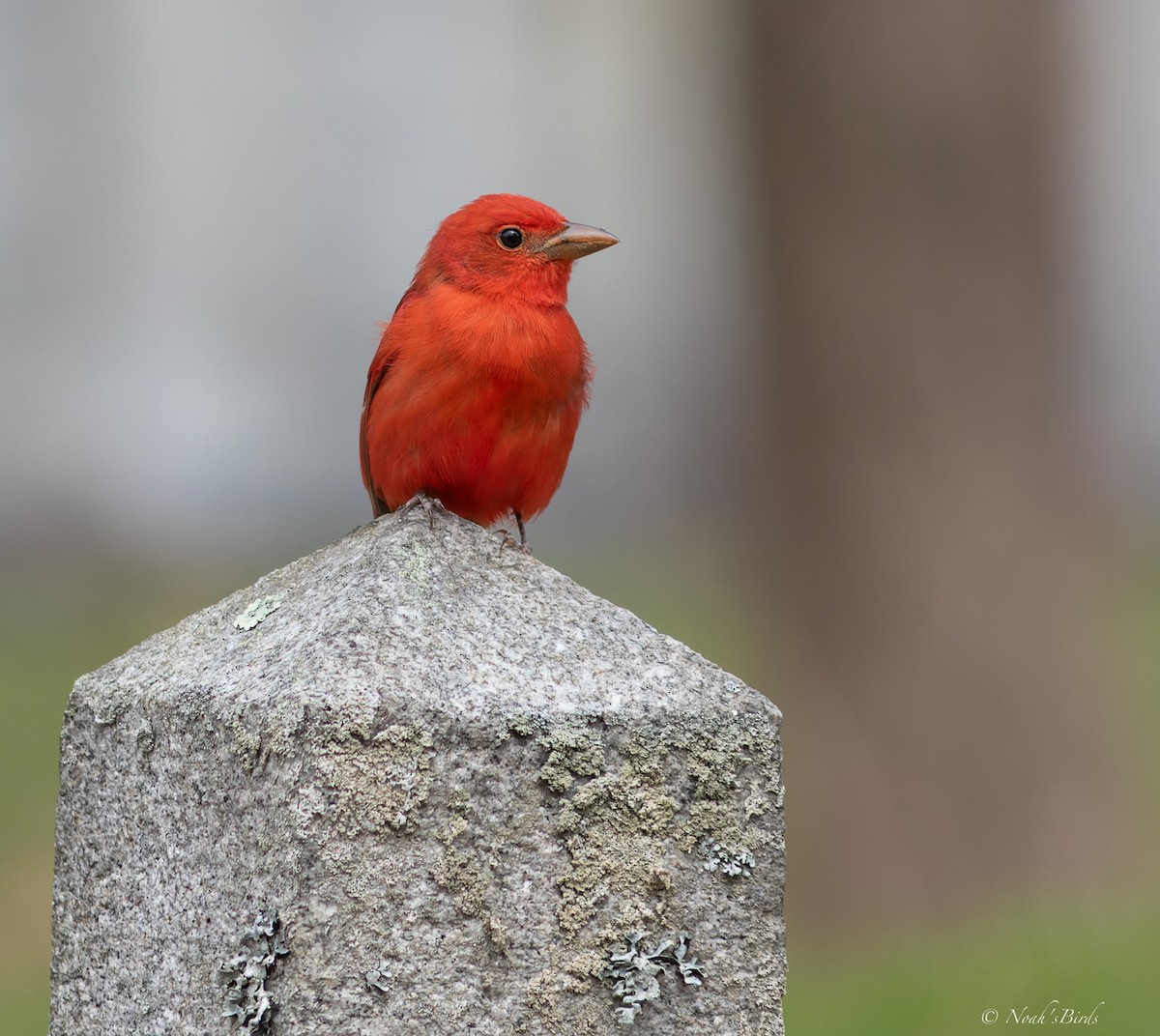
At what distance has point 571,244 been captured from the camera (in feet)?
11.4

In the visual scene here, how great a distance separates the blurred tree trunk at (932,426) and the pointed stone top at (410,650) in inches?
175

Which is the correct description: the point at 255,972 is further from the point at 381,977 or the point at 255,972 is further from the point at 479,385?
the point at 479,385

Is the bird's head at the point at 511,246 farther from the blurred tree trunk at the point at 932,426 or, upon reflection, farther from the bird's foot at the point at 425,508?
the blurred tree trunk at the point at 932,426

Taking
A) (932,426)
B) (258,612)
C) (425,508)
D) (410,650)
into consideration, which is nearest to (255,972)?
(410,650)

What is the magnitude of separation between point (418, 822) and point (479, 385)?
4.71ft

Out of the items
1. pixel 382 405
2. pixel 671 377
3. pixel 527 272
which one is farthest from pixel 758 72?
pixel 671 377

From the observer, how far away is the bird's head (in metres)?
3.37

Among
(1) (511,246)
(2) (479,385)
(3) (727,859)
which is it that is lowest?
(3) (727,859)

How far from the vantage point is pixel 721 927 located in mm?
1834

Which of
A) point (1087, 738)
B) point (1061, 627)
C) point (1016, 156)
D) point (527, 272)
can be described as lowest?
point (1087, 738)

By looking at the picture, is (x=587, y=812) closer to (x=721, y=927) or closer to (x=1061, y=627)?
(x=721, y=927)

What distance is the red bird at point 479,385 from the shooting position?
9.86 ft

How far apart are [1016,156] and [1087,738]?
2.31 metres

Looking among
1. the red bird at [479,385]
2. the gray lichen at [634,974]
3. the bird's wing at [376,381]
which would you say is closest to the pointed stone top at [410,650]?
the gray lichen at [634,974]
